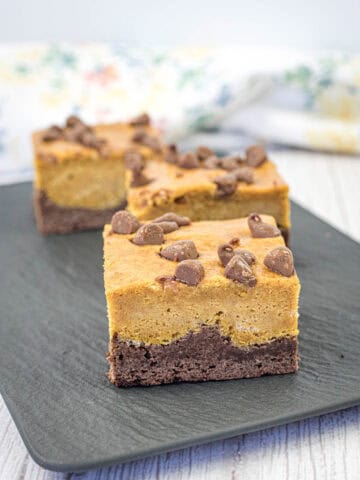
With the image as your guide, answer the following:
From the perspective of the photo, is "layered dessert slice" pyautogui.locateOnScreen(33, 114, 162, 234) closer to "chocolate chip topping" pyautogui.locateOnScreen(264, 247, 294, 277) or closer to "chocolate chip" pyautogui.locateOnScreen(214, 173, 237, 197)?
"chocolate chip" pyautogui.locateOnScreen(214, 173, 237, 197)

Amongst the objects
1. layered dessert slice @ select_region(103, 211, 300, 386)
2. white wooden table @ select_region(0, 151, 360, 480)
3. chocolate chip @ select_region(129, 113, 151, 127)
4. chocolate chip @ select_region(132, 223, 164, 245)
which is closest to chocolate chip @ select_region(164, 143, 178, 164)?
chocolate chip @ select_region(129, 113, 151, 127)

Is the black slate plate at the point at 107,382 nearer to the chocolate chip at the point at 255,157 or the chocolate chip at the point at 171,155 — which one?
the chocolate chip at the point at 255,157

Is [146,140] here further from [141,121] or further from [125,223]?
[125,223]

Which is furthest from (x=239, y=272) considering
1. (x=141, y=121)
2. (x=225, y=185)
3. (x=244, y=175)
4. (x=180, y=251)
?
(x=141, y=121)

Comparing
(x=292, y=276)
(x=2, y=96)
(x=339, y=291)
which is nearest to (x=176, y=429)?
(x=292, y=276)

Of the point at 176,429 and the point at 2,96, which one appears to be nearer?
the point at 176,429

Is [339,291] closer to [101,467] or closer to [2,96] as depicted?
[101,467]
